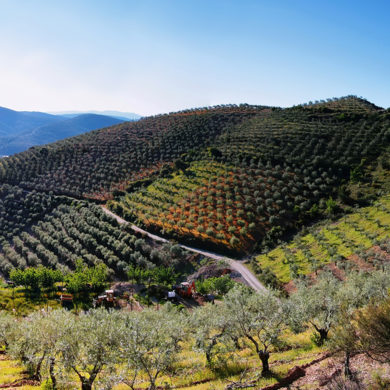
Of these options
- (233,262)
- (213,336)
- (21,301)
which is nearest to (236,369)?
(213,336)

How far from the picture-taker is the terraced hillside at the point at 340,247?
51594 millimetres

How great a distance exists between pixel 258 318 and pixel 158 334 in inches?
318

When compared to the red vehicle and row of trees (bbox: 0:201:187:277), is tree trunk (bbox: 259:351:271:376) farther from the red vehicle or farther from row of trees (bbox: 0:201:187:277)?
row of trees (bbox: 0:201:187:277)

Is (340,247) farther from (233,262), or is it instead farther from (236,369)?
(236,369)

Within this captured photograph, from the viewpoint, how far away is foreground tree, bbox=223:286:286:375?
2158 centimetres

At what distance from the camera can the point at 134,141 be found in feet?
480

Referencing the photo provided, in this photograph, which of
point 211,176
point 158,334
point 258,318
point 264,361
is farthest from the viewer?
point 211,176

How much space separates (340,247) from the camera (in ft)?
189

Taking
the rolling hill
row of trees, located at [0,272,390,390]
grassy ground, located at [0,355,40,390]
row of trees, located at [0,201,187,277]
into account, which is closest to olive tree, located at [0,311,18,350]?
row of trees, located at [0,272,390,390]

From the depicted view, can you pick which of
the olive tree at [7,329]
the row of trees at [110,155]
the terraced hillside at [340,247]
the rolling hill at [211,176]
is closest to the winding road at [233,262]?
the rolling hill at [211,176]

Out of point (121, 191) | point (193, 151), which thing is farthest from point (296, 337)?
point (193, 151)

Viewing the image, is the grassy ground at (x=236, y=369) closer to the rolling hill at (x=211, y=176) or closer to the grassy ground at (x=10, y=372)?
the grassy ground at (x=10, y=372)

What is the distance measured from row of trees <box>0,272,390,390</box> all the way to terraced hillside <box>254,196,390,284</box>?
935 inches

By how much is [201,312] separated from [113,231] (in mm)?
56720
